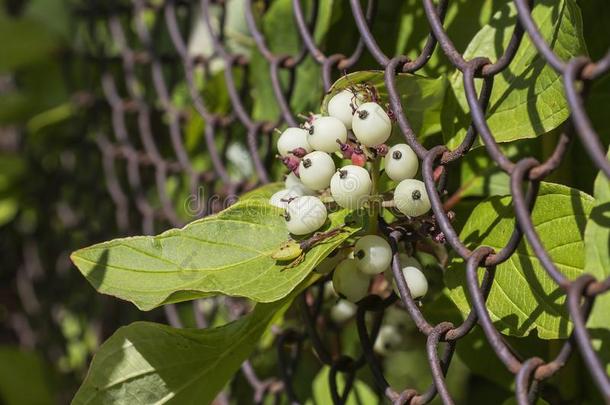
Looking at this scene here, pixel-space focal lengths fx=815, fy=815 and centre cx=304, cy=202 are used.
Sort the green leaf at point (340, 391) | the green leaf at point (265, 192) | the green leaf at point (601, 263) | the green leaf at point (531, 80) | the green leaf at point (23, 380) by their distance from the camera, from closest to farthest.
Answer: the green leaf at point (601, 263)
the green leaf at point (531, 80)
the green leaf at point (265, 192)
the green leaf at point (340, 391)
the green leaf at point (23, 380)

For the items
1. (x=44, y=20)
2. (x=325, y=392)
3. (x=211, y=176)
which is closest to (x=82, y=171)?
(x=44, y=20)

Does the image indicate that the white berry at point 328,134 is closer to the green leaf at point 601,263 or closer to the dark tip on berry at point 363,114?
the dark tip on berry at point 363,114

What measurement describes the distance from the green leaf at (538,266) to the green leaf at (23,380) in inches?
A: 45.9

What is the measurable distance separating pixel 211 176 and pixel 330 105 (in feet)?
1.54

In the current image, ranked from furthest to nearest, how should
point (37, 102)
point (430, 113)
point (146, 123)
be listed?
point (37, 102)
point (146, 123)
point (430, 113)

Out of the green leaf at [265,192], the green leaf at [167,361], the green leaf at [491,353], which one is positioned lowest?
the green leaf at [491,353]

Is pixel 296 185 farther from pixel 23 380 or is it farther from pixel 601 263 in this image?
pixel 23 380

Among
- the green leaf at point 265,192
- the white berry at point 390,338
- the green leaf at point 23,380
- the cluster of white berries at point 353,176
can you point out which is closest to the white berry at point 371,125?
the cluster of white berries at point 353,176

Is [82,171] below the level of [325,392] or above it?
above

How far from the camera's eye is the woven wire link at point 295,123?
0.38 m

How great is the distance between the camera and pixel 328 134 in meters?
0.51

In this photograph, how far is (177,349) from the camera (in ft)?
1.90

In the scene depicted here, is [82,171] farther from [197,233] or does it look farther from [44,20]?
[197,233]

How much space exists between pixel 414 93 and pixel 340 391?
32 cm
